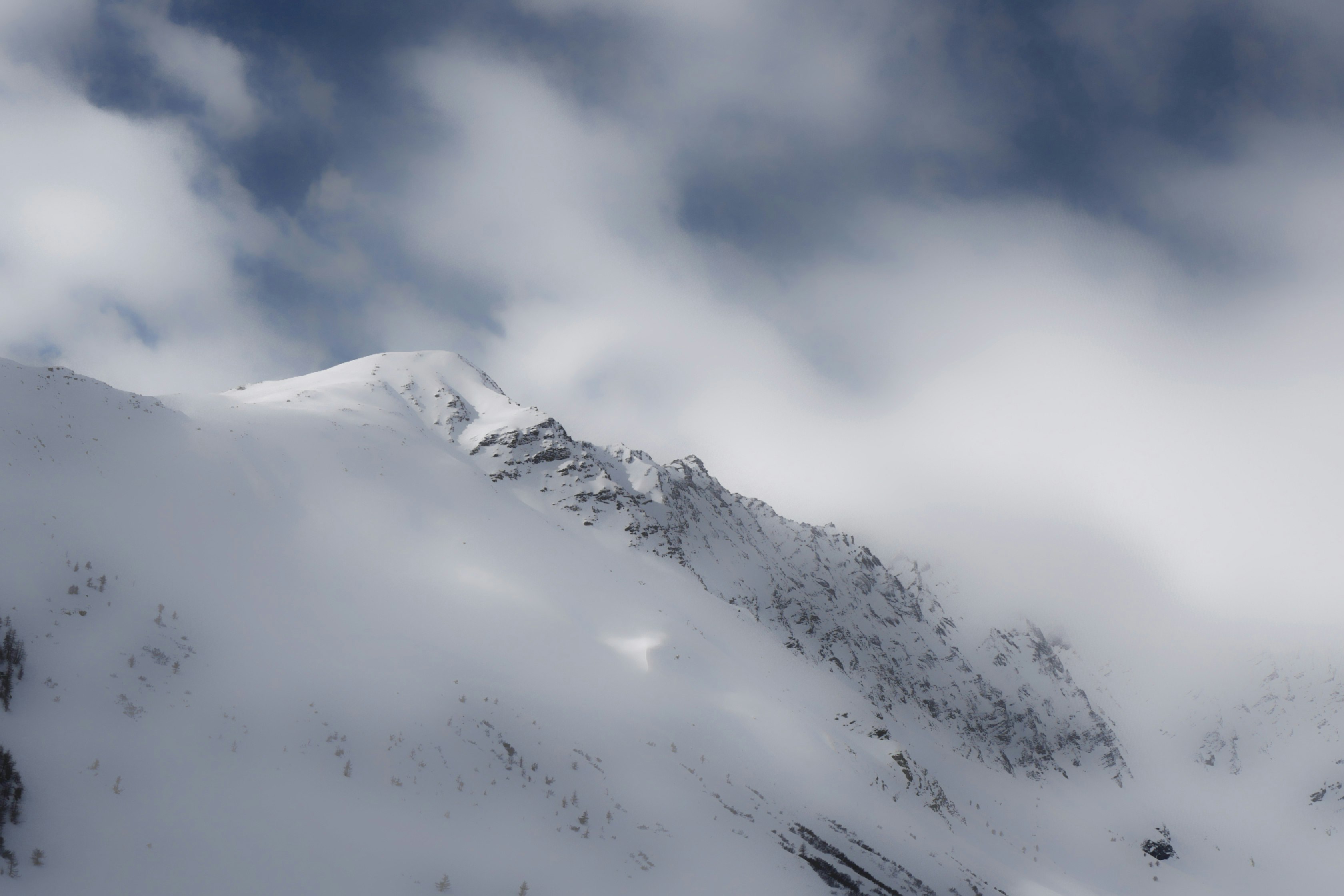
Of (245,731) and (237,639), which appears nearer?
(245,731)

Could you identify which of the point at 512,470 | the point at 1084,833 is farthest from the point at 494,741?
the point at 1084,833

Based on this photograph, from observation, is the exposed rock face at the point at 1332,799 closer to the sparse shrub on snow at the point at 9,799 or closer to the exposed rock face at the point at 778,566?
the exposed rock face at the point at 778,566

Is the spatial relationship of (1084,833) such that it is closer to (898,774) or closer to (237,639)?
(898,774)

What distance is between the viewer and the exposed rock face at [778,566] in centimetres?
7200

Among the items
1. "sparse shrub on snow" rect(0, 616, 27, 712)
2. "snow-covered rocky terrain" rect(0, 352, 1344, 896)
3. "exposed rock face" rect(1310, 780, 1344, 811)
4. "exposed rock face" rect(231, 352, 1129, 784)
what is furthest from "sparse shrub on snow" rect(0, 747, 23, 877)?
"exposed rock face" rect(1310, 780, 1344, 811)

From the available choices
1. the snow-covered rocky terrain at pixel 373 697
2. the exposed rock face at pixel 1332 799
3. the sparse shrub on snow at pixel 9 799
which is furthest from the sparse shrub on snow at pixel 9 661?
the exposed rock face at pixel 1332 799

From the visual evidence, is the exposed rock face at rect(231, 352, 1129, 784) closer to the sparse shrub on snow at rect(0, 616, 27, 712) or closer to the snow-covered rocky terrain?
the snow-covered rocky terrain

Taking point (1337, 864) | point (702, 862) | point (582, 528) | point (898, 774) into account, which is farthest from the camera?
point (1337, 864)

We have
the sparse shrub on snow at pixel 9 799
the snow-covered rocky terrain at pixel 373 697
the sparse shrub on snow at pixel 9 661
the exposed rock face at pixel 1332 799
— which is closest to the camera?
Result: the sparse shrub on snow at pixel 9 799

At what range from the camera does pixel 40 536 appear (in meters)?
15.3

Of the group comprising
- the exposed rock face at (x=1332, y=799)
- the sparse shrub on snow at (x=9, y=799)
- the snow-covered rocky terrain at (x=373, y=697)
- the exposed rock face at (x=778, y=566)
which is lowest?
the sparse shrub on snow at (x=9, y=799)

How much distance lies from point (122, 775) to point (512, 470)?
61.8 m

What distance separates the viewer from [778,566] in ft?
377

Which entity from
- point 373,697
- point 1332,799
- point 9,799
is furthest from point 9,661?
point 1332,799
